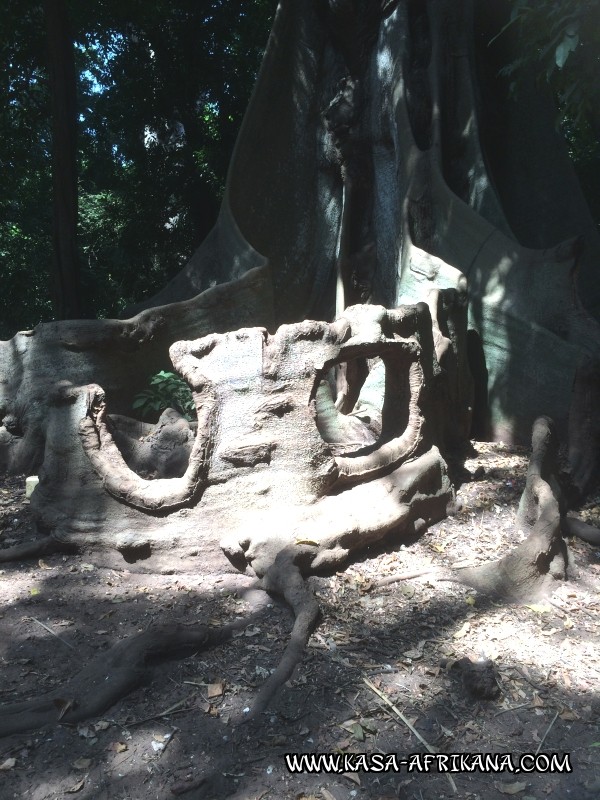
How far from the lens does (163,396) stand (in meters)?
6.64

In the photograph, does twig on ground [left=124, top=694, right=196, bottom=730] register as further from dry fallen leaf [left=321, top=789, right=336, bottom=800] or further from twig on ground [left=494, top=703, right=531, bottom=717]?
twig on ground [left=494, top=703, right=531, bottom=717]

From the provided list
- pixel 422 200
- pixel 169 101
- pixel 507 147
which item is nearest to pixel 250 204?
pixel 422 200

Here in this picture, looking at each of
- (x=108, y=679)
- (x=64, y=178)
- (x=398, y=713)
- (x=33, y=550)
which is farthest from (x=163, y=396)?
(x=398, y=713)

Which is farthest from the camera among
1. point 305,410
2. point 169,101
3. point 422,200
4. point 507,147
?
point 169,101

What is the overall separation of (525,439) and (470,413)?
21.9 inches

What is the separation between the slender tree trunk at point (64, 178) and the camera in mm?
8250

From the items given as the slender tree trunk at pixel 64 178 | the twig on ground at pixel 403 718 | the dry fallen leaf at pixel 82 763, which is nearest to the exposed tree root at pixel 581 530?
the twig on ground at pixel 403 718

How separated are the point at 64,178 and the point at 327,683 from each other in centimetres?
A: 708

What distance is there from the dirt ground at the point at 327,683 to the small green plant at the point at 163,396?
7.93 ft

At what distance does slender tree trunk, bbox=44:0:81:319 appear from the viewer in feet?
27.1

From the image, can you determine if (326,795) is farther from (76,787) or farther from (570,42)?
(570,42)

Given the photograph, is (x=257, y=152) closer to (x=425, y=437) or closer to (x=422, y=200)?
(x=422, y=200)

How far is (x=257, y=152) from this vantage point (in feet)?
28.3

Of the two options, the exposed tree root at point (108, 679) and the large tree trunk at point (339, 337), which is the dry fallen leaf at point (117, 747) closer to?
the exposed tree root at point (108, 679)
